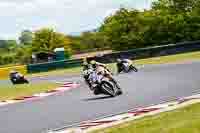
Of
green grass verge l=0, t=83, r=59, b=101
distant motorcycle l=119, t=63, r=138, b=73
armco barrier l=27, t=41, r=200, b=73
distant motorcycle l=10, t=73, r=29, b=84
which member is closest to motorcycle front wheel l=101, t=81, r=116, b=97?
green grass verge l=0, t=83, r=59, b=101

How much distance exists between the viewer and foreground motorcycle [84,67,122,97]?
17031 millimetres

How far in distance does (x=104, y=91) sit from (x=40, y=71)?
92.3ft

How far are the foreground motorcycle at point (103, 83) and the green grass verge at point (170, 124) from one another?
6.45 meters

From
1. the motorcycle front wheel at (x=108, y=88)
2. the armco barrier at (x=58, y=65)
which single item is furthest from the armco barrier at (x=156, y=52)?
the motorcycle front wheel at (x=108, y=88)

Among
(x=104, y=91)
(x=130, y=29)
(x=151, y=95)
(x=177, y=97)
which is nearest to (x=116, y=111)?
(x=177, y=97)

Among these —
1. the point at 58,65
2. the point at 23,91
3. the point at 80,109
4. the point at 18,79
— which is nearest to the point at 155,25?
the point at 58,65

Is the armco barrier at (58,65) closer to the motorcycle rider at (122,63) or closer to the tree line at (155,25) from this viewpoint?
the motorcycle rider at (122,63)

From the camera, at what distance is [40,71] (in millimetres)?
44812

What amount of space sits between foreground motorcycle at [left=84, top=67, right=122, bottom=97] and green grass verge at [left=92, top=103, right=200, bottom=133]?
21.2 ft

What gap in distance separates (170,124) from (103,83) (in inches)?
332

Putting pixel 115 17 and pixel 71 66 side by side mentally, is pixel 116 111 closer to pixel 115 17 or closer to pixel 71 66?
pixel 71 66

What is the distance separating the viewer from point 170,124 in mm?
8742

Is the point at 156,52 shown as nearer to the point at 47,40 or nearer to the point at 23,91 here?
the point at 23,91

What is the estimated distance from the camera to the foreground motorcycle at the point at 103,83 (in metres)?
17.0
